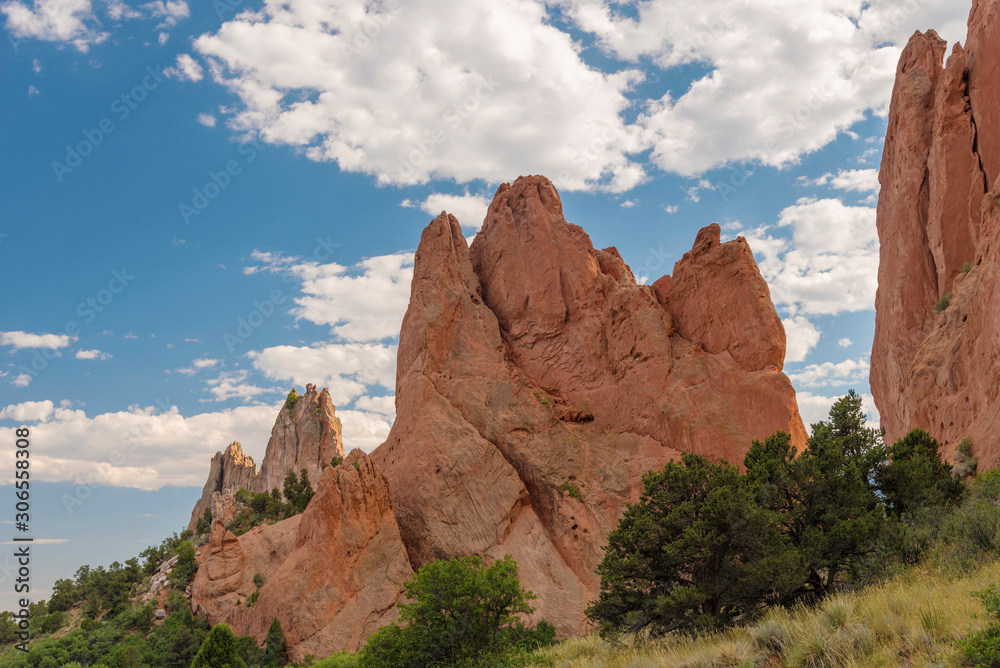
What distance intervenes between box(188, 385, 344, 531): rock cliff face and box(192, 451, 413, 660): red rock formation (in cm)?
4312

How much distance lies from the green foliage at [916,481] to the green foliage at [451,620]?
1374 centimetres

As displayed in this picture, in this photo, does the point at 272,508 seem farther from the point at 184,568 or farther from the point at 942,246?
the point at 942,246

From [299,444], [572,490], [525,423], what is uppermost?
[299,444]

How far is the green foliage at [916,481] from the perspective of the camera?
2141 cm

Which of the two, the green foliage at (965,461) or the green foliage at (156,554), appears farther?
the green foliage at (156,554)

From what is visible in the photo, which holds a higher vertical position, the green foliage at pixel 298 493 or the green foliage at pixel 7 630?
the green foliage at pixel 298 493

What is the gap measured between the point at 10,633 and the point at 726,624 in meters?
68.2

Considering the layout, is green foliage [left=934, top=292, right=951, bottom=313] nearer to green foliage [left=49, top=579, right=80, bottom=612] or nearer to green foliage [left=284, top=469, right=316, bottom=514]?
green foliage [left=284, top=469, right=316, bottom=514]

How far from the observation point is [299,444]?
96.7 meters

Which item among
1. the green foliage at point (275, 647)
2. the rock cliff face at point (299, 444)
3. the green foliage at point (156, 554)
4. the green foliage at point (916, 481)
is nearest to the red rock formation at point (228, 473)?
the rock cliff face at point (299, 444)

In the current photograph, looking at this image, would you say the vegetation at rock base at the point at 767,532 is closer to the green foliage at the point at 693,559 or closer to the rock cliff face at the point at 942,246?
the green foliage at the point at 693,559

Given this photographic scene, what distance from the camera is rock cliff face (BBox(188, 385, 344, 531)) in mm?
92750

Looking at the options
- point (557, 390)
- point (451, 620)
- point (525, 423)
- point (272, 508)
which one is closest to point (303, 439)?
point (272, 508)

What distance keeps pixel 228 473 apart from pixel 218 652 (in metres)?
85.6
